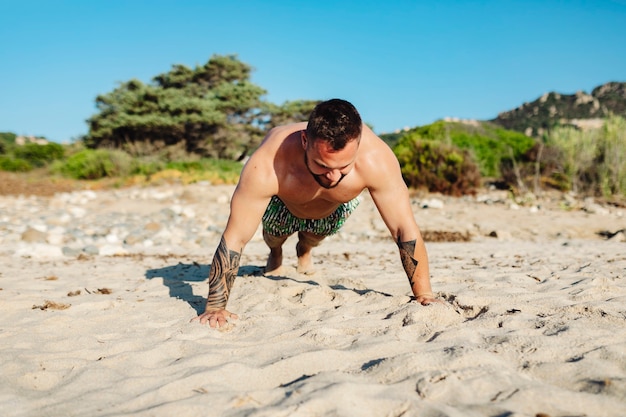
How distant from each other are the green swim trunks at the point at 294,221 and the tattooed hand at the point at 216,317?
1.05m

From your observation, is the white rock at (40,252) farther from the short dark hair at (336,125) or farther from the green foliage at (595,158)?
the green foliage at (595,158)

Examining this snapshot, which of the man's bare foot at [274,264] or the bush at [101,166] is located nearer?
the man's bare foot at [274,264]

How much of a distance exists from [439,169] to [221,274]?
9.03 meters

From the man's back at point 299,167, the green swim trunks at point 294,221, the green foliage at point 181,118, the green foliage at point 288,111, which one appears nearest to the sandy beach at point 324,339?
the green swim trunks at point 294,221

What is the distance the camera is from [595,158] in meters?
10.8

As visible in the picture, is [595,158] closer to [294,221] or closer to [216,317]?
[294,221]

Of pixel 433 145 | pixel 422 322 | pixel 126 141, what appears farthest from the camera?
pixel 126 141

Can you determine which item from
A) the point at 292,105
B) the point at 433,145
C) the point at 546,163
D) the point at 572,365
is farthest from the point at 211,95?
the point at 572,365

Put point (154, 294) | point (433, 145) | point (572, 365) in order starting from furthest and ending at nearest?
point (433, 145)
point (154, 294)
point (572, 365)

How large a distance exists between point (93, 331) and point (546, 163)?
38.7ft

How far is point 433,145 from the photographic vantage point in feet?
37.6

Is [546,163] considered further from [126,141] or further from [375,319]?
[126,141]

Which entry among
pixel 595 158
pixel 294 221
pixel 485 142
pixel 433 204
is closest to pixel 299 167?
pixel 294 221

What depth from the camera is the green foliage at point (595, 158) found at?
10086 millimetres
